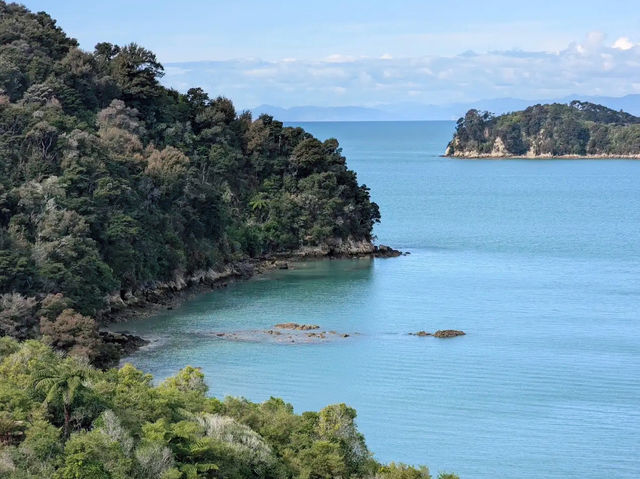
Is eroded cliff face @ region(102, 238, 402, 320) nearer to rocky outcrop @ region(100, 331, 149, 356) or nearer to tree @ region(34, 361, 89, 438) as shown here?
rocky outcrop @ region(100, 331, 149, 356)

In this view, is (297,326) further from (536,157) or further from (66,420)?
(536,157)

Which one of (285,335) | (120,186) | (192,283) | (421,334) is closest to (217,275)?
(192,283)

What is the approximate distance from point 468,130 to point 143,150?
121277 millimetres

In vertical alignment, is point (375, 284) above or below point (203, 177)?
below

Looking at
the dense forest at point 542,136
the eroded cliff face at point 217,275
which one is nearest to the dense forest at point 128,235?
the eroded cliff face at point 217,275

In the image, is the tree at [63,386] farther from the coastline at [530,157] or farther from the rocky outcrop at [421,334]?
the coastline at [530,157]

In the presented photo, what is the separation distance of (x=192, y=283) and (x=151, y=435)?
33.3 metres

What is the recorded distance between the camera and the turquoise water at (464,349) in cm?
3139

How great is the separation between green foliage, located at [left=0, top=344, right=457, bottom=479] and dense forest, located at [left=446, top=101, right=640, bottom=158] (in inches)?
5916

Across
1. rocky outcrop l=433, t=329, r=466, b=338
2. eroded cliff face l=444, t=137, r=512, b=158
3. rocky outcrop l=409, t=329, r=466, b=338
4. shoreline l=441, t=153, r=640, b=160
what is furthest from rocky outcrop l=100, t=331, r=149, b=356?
eroded cliff face l=444, t=137, r=512, b=158

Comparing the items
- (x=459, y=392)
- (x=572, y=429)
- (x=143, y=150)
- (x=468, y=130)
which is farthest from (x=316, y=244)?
(x=468, y=130)

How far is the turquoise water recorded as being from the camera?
31.4m

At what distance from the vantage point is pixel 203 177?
66188 millimetres

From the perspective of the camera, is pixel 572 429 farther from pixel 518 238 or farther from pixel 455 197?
pixel 455 197
